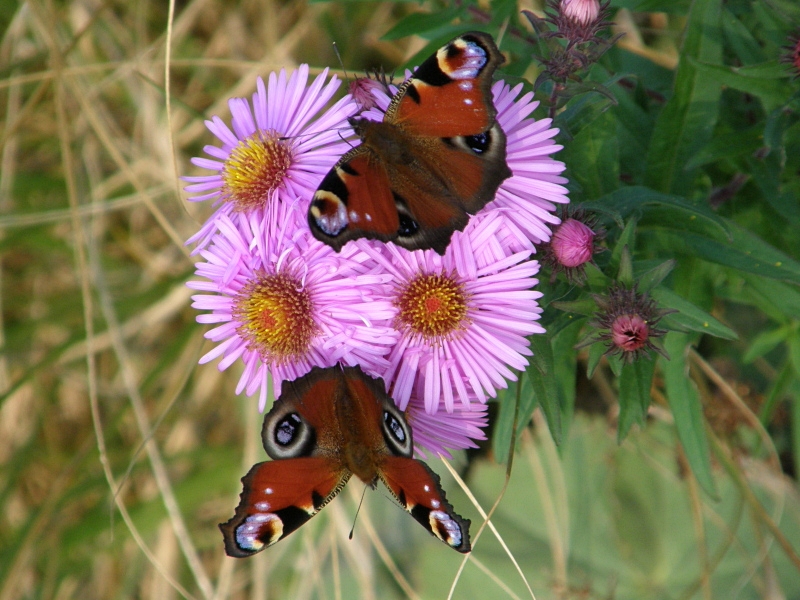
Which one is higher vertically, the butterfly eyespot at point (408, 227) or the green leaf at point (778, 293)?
the butterfly eyespot at point (408, 227)

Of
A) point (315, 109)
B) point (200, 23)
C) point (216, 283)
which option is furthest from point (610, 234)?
point (200, 23)

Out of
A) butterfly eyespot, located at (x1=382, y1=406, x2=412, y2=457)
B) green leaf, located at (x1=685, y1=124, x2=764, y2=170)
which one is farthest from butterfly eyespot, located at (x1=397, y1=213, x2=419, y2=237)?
green leaf, located at (x1=685, y1=124, x2=764, y2=170)

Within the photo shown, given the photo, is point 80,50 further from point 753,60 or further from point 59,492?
point 753,60

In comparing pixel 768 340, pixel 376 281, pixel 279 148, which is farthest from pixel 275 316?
pixel 768 340

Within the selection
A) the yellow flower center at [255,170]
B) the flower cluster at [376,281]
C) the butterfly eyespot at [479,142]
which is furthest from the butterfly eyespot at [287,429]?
the butterfly eyespot at [479,142]

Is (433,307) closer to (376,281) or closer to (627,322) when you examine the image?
(376,281)

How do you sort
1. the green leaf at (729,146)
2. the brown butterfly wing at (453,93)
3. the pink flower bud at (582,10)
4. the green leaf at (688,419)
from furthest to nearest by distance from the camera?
the green leaf at (688,419) → the green leaf at (729,146) → the pink flower bud at (582,10) → the brown butterfly wing at (453,93)

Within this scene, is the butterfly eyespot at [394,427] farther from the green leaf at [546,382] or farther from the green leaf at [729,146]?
the green leaf at [729,146]
